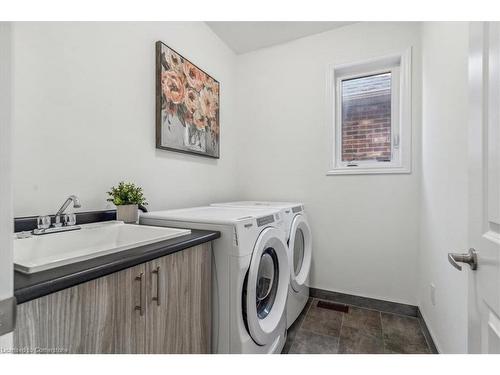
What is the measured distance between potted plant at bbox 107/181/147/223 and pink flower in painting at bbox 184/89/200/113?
0.87 metres

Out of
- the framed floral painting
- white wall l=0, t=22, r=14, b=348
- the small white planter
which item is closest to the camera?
white wall l=0, t=22, r=14, b=348

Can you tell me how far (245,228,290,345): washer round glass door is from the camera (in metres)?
1.20

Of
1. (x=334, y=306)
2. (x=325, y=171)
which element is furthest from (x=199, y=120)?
(x=334, y=306)

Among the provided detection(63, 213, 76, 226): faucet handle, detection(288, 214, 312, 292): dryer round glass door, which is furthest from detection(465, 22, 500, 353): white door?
detection(63, 213, 76, 226): faucet handle

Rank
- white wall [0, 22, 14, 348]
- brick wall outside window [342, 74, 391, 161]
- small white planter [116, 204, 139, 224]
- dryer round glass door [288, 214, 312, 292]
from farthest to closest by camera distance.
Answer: brick wall outside window [342, 74, 391, 161] → dryer round glass door [288, 214, 312, 292] → small white planter [116, 204, 139, 224] → white wall [0, 22, 14, 348]

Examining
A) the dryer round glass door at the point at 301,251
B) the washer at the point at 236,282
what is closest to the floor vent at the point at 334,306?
the dryer round glass door at the point at 301,251

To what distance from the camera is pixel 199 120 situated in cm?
207

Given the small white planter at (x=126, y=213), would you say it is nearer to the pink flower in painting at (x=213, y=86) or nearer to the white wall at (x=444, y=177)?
the pink flower in painting at (x=213, y=86)

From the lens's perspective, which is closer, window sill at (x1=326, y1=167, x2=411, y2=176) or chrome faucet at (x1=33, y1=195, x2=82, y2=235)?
chrome faucet at (x1=33, y1=195, x2=82, y2=235)

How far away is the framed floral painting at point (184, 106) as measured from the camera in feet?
5.60

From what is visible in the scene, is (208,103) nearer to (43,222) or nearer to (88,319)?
(43,222)

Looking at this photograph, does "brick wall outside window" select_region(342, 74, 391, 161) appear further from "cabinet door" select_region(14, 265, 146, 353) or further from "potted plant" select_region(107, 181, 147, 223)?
"cabinet door" select_region(14, 265, 146, 353)

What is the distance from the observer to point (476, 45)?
0.66 metres
